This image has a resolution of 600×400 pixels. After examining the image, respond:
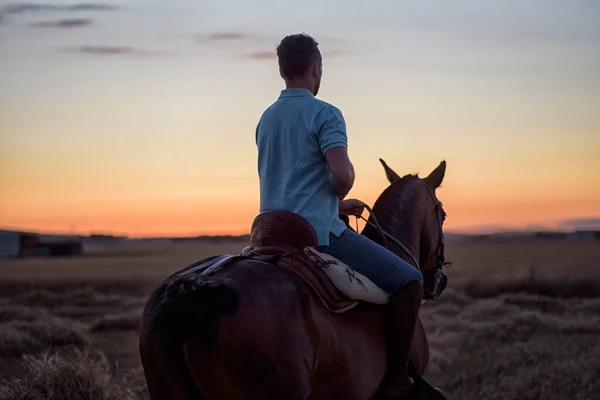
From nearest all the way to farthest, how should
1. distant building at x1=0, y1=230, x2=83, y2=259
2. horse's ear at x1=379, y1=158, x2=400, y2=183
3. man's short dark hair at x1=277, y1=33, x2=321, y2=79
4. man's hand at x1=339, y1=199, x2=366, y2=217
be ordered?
1. man's short dark hair at x1=277, y1=33, x2=321, y2=79
2. man's hand at x1=339, y1=199, x2=366, y2=217
3. horse's ear at x1=379, y1=158, x2=400, y2=183
4. distant building at x1=0, y1=230, x2=83, y2=259

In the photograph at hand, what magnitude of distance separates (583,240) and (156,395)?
347ft

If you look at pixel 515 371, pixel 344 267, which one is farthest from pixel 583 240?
pixel 344 267

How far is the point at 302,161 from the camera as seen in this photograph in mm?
5562

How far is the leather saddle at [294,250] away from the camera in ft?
17.3

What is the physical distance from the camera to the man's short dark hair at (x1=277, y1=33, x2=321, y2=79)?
5.74 meters

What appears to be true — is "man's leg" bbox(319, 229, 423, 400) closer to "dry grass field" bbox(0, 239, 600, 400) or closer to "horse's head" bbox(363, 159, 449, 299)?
"horse's head" bbox(363, 159, 449, 299)

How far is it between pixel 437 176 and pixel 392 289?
2053mm

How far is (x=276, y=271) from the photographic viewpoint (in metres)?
5.13

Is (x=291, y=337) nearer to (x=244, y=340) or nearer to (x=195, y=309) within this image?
(x=244, y=340)

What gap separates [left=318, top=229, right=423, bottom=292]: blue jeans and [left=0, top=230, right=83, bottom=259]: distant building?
7610cm

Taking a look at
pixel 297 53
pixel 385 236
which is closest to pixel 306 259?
pixel 297 53

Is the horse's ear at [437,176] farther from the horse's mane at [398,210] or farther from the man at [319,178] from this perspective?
the man at [319,178]

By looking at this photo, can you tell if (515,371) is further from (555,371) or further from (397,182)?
(397,182)

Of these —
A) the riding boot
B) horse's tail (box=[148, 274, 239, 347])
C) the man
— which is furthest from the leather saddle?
horse's tail (box=[148, 274, 239, 347])
